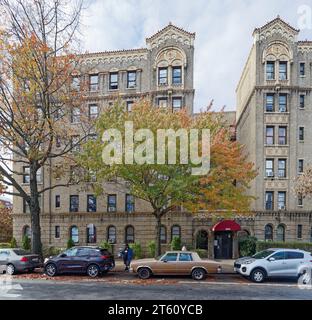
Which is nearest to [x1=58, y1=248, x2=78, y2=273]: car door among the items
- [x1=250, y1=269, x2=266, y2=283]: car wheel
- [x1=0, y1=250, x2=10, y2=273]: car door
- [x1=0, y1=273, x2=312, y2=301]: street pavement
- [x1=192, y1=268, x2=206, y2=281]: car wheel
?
[x1=0, y1=273, x2=312, y2=301]: street pavement

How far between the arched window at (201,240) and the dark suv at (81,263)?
12316 mm

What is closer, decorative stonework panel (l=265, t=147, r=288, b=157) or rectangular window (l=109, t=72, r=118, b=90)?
decorative stonework panel (l=265, t=147, r=288, b=157)

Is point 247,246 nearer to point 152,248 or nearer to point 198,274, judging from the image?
point 152,248

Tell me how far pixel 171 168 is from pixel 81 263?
6.89 m

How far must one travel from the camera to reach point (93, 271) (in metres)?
14.7

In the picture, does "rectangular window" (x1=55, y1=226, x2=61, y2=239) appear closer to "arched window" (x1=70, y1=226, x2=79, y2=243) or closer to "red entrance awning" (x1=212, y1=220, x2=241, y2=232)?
"arched window" (x1=70, y1=226, x2=79, y2=243)

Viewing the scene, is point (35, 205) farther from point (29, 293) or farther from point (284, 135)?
point (284, 135)

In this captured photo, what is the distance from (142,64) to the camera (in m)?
27.6

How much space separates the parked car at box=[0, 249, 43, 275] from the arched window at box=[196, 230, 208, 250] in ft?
46.8

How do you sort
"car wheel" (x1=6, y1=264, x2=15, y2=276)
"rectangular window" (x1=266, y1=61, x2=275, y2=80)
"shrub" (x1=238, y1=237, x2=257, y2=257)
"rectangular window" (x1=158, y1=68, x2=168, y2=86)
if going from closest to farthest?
"car wheel" (x1=6, y1=264, x2=15, y2=276)
"shrub" (x1=238, y1=237, x2=257, y2=257)
"rectangular window" (x1=266, y1=61, x2=275, y2=80)
"rectangular window" (x1=158, y1=68, x2=168, y2=86)

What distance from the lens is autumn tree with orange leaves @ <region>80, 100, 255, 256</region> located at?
54.3ft

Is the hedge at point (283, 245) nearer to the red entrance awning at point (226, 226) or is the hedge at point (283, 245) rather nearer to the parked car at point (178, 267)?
the red entrance awning at point (226, 226)

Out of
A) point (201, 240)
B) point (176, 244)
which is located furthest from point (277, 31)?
point (176, 244)

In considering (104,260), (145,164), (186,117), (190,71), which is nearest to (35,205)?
(104,260)
